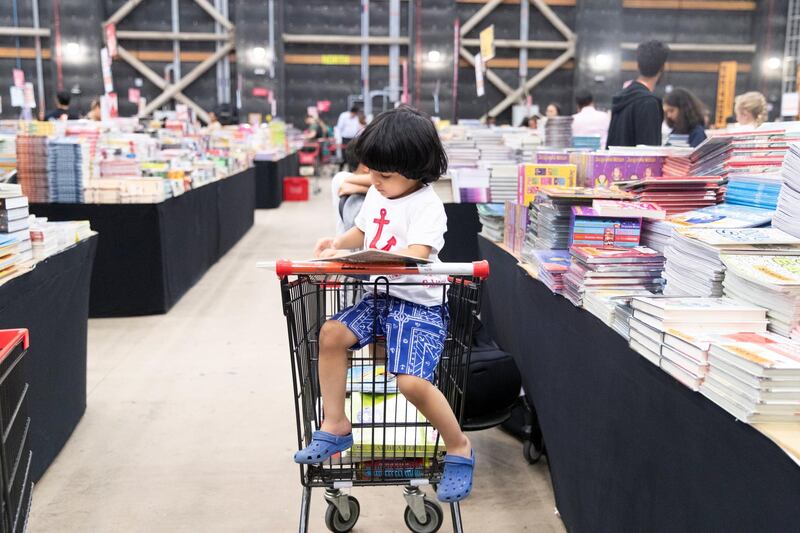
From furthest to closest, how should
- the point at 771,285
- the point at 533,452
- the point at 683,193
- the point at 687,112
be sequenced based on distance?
the point at 687,112 → the point at 533,452 → the point at 683,193 → the point at 771,285

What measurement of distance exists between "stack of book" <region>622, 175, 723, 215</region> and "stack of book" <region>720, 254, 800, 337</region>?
867 millimetres

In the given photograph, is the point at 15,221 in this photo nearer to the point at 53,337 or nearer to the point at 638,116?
the point at 53,337

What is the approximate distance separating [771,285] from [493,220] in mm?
2471

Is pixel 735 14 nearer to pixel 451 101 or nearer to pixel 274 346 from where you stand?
pixel 451 101

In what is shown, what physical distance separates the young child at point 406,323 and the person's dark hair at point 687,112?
4.45m

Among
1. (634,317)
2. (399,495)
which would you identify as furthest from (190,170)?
(634,317)

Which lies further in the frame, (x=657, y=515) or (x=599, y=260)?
(x=599, y=260)

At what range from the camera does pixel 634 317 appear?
1905 millimetres

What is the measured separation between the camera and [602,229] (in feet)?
8.58

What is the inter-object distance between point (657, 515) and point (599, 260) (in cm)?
82

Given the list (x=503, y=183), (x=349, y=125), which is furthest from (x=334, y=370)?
(x=349, y=125)

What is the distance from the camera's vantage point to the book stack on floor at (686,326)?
160 cm

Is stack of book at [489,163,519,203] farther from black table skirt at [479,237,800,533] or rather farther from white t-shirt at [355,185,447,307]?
white t-shirt at [355,185,447,307]

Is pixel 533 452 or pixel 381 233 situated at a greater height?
pixel 381 233
